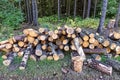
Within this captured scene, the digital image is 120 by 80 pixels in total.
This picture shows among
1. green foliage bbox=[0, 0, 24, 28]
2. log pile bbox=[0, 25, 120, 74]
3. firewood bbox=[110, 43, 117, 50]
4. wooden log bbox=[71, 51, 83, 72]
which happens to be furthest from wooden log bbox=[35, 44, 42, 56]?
green foliage bbox=[0, 0, 24, 28]

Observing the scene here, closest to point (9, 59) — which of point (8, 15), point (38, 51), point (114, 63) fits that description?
point (38, 51)

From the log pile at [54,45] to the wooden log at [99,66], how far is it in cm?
28

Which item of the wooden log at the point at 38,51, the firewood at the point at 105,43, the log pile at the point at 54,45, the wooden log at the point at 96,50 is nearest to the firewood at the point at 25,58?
the log pile at the point at 54,45

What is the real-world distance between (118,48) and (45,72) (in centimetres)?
207

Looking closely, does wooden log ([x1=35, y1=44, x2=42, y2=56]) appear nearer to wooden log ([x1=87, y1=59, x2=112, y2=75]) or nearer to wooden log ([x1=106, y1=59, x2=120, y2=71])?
wooden log ([x1=87, y1=59, x2=112, y2=75])

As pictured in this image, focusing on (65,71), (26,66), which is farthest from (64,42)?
(26,66)

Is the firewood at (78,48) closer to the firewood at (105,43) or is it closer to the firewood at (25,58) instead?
the firewood at (105,43)

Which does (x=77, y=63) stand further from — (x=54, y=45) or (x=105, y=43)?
(x=105, y=43)

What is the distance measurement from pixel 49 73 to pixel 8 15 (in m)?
4.83

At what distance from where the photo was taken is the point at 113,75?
4648 millimetres

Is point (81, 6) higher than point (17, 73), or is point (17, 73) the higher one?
point (81, 6)

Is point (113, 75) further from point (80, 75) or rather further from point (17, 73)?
point (17, 73)

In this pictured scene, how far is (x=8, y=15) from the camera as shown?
28.3ft

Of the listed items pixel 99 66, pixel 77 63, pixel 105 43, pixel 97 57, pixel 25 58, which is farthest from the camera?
pixel 105 43
